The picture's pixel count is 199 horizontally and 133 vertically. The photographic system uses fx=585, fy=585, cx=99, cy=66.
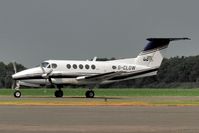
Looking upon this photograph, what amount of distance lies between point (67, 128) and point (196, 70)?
133m

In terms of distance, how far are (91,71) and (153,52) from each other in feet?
21.0

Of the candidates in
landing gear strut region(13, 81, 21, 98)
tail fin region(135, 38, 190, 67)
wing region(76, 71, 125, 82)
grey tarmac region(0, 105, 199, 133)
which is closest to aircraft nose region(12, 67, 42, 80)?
landing gear strut region(13, 81, 21, 98)

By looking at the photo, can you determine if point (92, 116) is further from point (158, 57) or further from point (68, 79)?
point (158, 57)

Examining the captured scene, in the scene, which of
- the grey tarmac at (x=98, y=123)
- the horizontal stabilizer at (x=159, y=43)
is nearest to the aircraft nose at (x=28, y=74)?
the horizontal stabilizer at (x=159, y=43)

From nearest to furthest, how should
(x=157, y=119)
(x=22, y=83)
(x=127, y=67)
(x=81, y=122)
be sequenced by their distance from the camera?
(x=81, y=122) < (x=157, y=119) < (x=22, y=83) < (x=127, y=67)

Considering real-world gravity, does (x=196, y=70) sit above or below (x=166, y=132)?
above

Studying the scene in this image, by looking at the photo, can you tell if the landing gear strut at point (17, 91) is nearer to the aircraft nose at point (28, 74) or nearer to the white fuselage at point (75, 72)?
the white fuselage at point (75, 72)

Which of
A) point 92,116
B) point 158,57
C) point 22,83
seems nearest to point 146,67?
point 158,57

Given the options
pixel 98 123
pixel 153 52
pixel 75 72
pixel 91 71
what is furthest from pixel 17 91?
pixel 98 123

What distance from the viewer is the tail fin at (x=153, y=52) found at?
51219 mm

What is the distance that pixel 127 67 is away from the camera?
50.1m

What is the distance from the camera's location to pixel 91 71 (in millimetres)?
48500

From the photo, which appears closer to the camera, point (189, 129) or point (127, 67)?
point (189, 129)

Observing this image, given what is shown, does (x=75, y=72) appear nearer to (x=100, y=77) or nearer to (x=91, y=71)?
(x=91, y=71)
